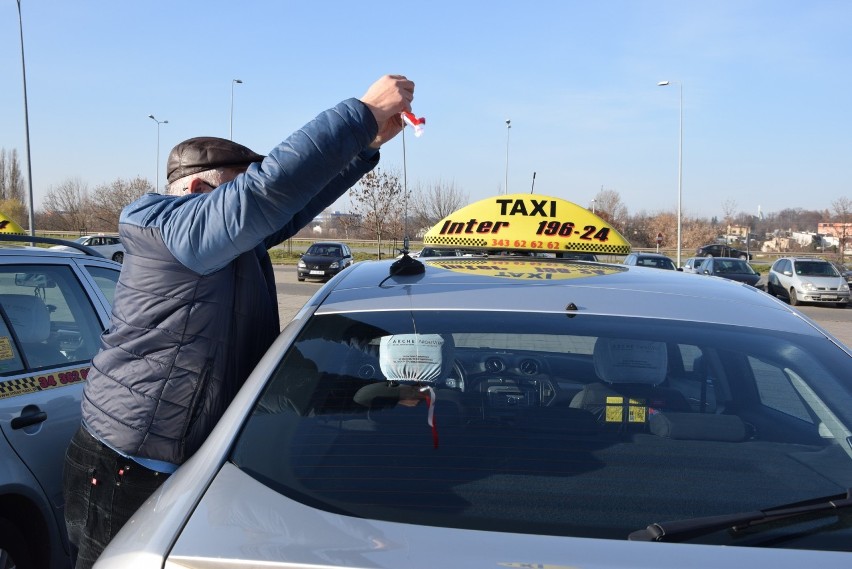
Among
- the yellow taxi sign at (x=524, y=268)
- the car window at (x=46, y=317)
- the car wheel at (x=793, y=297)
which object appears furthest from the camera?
the car wheel at (x=793, y=297)

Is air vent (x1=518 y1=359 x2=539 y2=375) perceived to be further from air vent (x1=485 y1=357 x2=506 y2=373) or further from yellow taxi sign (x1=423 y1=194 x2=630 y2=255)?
yellow taxi sign (x1=423 y1=194 x2=630 y2=255)

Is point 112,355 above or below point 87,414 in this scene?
above

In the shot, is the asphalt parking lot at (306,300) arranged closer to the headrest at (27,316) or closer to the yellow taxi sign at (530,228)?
the headrest at (27,316)

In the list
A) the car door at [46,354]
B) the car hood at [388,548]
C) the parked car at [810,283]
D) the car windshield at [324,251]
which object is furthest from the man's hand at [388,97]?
the car windshield at [324,251]

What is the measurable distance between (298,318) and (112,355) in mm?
519

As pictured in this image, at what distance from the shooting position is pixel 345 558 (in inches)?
51.4

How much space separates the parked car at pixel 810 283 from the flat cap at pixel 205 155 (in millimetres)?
23893

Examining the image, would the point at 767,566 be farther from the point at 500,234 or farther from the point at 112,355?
the point at 500,234

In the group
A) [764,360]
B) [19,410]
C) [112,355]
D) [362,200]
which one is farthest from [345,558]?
[362,200]

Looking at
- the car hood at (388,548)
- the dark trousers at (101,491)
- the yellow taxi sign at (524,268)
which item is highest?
the yellow taxi sign at (524,268)

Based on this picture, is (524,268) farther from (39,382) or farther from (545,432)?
(39,382)

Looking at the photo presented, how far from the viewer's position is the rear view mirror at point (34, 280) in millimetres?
3438

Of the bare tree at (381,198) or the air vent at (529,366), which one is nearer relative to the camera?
the air vent at (529,366)

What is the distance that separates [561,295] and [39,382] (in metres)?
2.26
